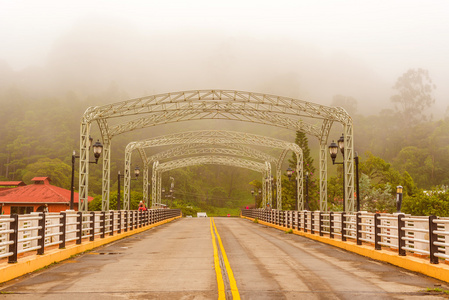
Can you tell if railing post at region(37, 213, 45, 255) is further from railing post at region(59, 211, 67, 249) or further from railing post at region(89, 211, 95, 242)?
railing post at region(89, 211, 95, 242)

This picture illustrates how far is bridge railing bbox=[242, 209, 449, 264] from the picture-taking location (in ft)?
34.1

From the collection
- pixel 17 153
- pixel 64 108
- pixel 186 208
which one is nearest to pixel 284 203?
pixel 186 208

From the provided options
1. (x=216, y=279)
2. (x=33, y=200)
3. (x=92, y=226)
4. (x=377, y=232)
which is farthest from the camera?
(x=33, y=200)

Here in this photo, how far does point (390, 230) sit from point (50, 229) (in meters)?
9.88

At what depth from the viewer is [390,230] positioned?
14.0 m

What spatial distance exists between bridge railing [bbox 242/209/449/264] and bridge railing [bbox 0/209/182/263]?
891 cm

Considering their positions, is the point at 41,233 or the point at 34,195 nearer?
the point at 41,233

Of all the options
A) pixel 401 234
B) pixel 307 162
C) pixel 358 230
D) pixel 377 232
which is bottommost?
pixel 358 230

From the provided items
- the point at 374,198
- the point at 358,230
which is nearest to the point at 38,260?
the point at 358,230

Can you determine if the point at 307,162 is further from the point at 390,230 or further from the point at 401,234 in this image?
the point at 401,234

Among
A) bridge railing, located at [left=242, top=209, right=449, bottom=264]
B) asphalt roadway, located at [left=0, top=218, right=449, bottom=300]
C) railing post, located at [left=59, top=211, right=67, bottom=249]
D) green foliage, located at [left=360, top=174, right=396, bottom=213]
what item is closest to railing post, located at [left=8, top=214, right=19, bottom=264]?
asphalt roadway, located at [left=0, top=218, right=449, bottom=300]

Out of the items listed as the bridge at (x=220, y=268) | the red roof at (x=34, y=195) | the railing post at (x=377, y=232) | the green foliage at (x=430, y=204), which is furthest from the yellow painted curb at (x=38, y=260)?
the green foliage at (x=430, y=204)

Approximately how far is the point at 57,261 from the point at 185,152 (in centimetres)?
4809

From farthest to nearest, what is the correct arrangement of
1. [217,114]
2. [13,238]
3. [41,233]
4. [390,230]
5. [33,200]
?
[33,200] < [217,114] < [390,230] < [41,233] < [13,238]
